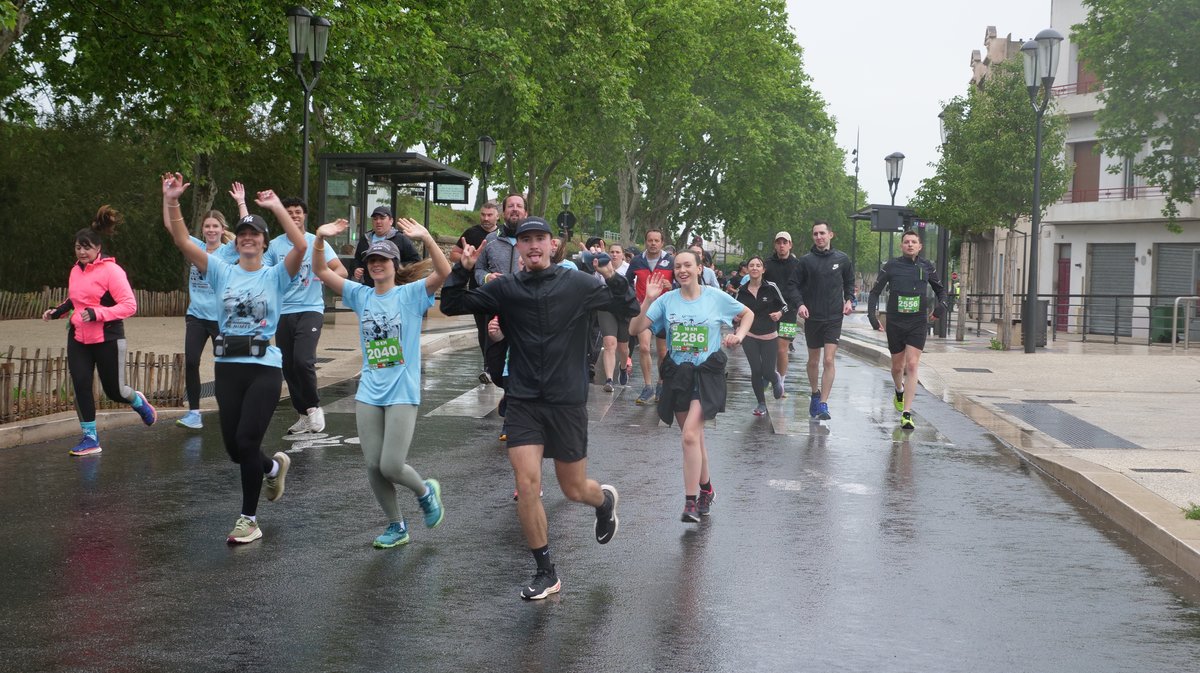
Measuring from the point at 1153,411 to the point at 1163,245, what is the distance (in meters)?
33.1

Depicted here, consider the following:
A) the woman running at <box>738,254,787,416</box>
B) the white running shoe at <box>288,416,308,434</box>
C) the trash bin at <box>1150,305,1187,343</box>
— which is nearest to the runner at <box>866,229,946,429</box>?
the woman running at <box>738,254,787,416</box>

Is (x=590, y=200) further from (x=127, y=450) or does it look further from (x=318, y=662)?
(x=318, y=662)

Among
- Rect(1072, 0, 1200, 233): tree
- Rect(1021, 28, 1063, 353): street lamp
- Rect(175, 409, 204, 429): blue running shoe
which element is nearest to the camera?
Rect(175, 409, 204, 429): blue running shoe

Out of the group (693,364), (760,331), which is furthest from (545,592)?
(760,331)

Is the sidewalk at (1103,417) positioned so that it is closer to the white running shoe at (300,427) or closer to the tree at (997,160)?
the white running shoe at (300,427)

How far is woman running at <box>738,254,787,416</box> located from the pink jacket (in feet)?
20.3

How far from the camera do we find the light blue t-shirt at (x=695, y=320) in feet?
28.4

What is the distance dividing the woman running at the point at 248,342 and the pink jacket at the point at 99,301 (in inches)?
107

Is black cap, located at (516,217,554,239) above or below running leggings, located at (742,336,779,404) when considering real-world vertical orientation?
above

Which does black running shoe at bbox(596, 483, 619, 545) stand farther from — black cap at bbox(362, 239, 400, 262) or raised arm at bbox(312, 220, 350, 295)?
raised arm at bbox(312, 220, 350, 295)

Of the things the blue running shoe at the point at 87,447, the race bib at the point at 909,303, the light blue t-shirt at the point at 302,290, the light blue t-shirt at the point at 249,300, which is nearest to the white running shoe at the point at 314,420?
the light blue t-shirt at the point at 302,290

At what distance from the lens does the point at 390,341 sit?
7.26 meters

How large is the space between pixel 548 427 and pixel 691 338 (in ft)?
7.51

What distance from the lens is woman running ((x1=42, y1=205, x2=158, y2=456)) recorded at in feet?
33.7
